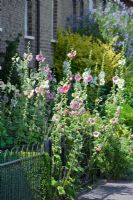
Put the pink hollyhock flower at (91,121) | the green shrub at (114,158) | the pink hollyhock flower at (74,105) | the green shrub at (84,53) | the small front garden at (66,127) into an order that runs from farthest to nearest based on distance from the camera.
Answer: the green shrub at (84,53)
the green shrub at (114,158)
the pink hollyhock flower at (91,121)
the pink hollyhock flower at (74,105)
the small front garden at (66,127)

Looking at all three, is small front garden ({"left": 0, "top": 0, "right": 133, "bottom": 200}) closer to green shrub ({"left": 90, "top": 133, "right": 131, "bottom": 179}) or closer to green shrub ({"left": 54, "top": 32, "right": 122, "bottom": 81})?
green shrub ({"left": 90, "top": 133, "right": 131, "bottom": 179})

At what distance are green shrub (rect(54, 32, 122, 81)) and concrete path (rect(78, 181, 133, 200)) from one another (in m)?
7.31

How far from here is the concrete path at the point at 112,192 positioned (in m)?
10.4

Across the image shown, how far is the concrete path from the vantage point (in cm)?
1043

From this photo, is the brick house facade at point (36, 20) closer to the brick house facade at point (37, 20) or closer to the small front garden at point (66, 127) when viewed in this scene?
the brick house facade at point (37, 20)

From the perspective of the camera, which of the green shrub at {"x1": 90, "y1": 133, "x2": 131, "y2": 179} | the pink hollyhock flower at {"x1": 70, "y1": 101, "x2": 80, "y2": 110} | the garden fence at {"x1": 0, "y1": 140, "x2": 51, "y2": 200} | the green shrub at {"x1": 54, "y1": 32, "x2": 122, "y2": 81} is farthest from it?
the green shrub at {"x1": 54, "y1": 32, "x2": 122, "y2": 81}

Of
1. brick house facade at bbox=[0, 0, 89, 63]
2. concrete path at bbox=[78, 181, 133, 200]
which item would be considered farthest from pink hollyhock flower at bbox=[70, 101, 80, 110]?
brick house facade at bbox=[0, 0, 89, 63]

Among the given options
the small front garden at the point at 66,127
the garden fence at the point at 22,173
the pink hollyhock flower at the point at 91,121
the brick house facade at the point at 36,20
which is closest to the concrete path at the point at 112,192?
the small front garden at the point at 66,127

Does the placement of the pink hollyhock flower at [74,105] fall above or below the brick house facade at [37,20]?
below

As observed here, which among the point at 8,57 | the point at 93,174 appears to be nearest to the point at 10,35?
the point at 8,57

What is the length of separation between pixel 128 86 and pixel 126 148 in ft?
19.9

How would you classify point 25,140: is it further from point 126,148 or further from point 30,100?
point 126,148

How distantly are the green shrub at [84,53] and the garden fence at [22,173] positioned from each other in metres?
10.1

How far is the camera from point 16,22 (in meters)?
17.8
